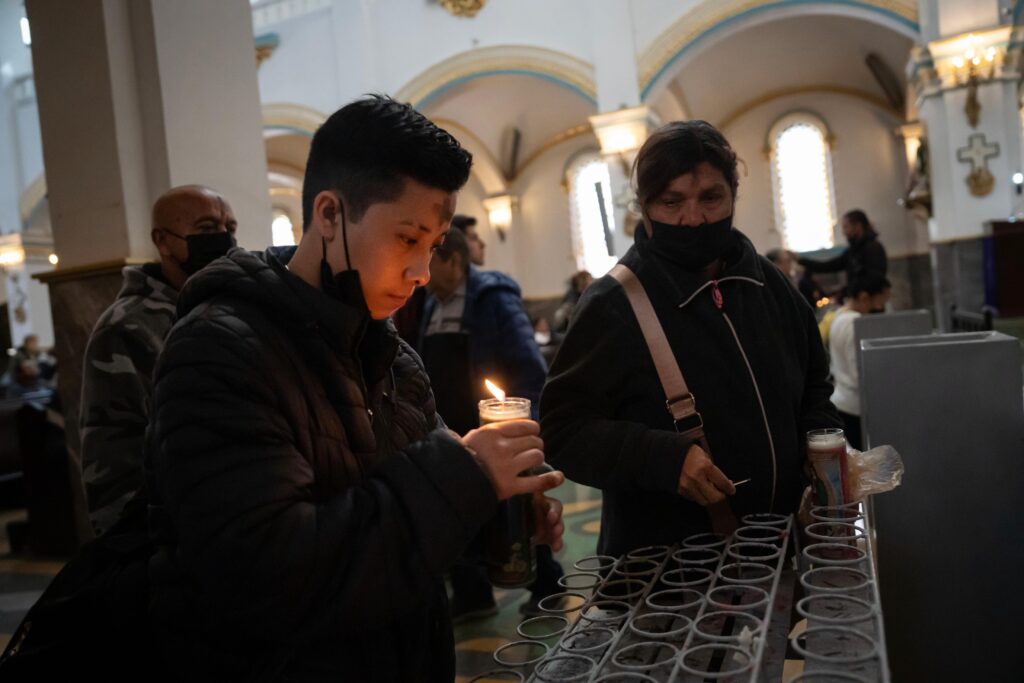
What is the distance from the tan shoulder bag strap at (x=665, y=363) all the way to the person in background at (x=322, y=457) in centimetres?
A: 79

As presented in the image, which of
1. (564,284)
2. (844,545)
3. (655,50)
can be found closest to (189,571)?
(844,545)

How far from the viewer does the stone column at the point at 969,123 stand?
9.98m

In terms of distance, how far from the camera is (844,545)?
4.86 ft

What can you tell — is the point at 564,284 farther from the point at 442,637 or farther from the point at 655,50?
the point at 442,637

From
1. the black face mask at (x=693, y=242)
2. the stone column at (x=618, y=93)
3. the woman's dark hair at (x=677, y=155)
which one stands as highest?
the stone column at (x=618, y=93)

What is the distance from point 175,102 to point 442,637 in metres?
3.33

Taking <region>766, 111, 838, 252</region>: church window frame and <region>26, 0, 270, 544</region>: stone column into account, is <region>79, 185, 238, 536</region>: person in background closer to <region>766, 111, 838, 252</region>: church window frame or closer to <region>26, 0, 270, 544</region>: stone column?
<region>26, 0, 270, 544</region>: stone column

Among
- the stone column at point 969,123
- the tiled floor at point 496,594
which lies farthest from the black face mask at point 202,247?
the stone column at point 969,123

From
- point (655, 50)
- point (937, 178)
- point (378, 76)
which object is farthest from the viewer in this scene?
point (378, 76)

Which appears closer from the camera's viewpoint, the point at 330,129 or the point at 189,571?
the point at 189,571

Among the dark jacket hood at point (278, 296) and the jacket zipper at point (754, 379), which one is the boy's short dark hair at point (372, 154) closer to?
the dark jacket hood at point (278, 296)

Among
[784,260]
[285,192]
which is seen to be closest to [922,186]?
[784,260]

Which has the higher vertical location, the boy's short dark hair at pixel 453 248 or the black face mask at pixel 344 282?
the boy's short dark hair at pixel 453 248

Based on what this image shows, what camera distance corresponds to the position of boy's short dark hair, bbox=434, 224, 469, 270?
401 cm
